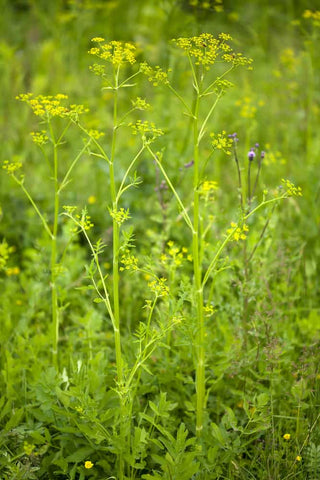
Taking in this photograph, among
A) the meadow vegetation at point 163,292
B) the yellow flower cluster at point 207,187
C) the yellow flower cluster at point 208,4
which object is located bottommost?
the meadow vegetation at point 163,292

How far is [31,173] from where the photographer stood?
3.97m

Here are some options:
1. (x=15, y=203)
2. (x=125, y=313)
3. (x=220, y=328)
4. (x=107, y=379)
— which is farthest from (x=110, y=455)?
(x=15, y=203)

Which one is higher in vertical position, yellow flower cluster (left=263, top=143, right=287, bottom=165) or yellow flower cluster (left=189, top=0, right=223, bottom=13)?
yellow flower cluster (left=189, top=0, right=223, bottom=13)

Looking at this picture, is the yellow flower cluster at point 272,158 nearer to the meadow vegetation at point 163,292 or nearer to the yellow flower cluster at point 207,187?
the meadow vegetation at point 163,292

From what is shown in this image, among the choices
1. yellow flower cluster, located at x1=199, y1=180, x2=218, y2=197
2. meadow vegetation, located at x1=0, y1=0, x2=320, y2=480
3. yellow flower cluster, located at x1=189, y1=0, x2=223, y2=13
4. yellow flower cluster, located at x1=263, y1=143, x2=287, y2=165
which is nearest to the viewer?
meadow vegetation, located at x1=0, y1=0, x2=320, y2=480

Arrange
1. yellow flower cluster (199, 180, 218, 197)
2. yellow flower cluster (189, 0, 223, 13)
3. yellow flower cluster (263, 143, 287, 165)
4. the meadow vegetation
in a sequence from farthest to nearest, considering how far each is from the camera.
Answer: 1. yellow flower cluster (263, 143, 287, 165)
2. yellow flower cluster (189, 0, 223, 13)
3. yellow flower cluster (199, 180, 218, 197)
4. the meadow vegetation

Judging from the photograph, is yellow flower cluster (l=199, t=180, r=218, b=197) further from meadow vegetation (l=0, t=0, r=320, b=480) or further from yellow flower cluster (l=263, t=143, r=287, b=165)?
yellow flower cluster (l=263, t=143, r=287, b=165)

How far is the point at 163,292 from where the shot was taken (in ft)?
5.48

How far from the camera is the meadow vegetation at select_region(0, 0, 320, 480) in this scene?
5.54 feet

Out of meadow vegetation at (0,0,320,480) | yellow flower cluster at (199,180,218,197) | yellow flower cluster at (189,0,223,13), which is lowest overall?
meadow vegetation at (0,0,320,480)

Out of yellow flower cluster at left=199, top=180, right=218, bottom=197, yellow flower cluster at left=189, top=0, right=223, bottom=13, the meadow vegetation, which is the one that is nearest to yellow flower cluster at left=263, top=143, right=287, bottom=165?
the meadow vegetation

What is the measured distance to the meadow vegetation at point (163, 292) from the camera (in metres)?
1.69

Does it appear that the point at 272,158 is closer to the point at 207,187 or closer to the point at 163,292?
the point at 207,187

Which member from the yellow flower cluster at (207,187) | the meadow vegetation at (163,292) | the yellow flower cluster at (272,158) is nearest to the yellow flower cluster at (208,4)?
the meadow vegetation at (163,292)
